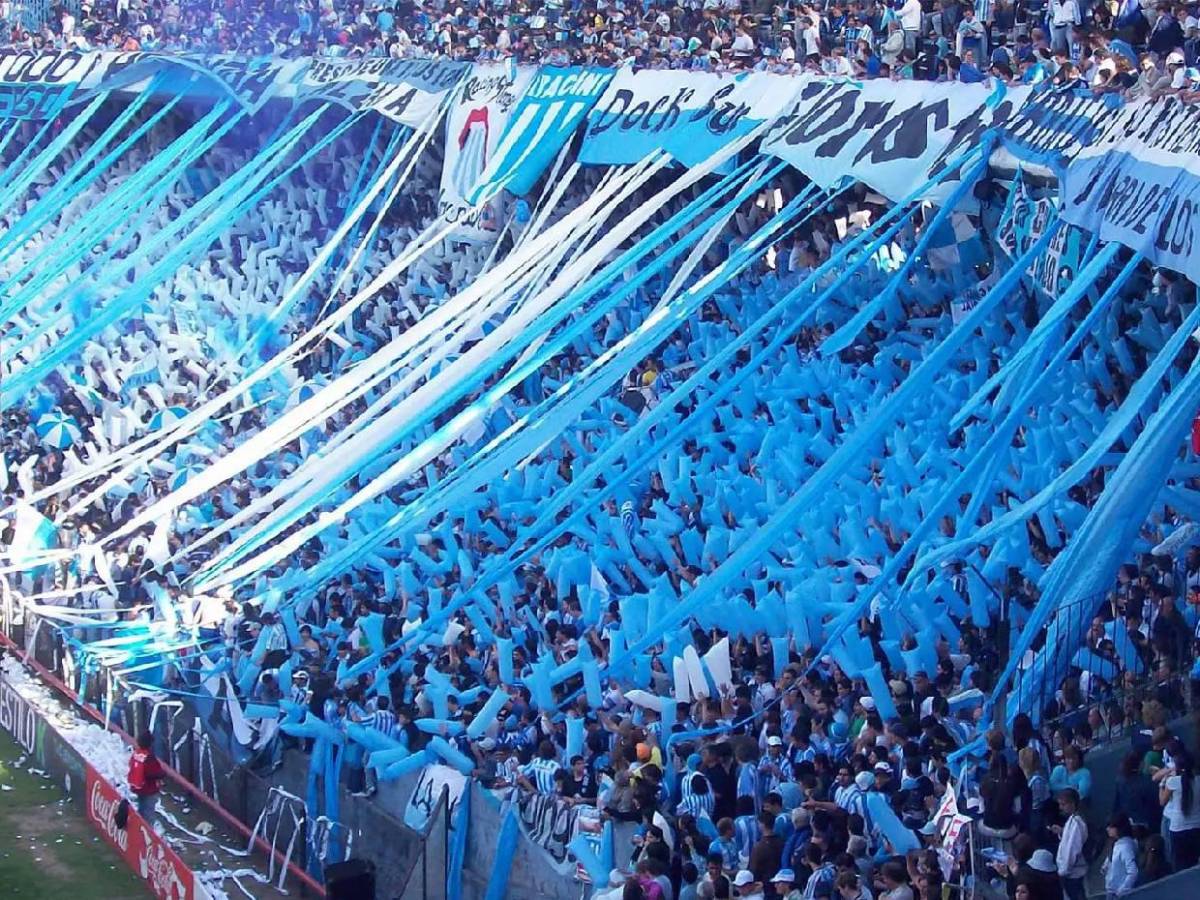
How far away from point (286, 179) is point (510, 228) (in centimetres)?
652

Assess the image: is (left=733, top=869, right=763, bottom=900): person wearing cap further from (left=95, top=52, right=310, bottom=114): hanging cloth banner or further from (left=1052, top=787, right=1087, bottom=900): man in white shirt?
(left=95, top=52, right=310, bottom=114): hanging cloth banner

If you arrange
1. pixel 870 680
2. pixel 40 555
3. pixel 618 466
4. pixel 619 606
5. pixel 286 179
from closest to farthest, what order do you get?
pixel 870 680
pixel 619 606
pixel 618 466
pixel 40 555
pixel 286 179

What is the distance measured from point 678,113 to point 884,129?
3.43m

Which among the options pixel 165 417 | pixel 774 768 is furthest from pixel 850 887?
pixel 165 417

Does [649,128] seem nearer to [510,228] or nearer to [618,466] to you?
[510,228]

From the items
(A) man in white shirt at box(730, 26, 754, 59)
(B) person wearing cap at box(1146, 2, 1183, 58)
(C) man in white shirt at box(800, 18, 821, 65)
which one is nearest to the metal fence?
(B) person wearing cap at box(1146, 2, 1183, 58)

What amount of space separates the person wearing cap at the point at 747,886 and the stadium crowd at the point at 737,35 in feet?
21.0

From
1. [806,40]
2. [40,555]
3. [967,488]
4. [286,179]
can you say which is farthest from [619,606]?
[286,179]

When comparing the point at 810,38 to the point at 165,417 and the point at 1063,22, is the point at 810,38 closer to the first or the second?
the point at 1063,22

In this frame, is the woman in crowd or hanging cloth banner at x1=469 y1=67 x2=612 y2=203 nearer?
the woman in crowd

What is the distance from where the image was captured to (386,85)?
26.0m

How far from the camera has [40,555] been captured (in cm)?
1925

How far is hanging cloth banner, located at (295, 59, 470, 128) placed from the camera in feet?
82.3

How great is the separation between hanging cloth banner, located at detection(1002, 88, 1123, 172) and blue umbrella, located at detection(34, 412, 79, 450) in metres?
11.3
